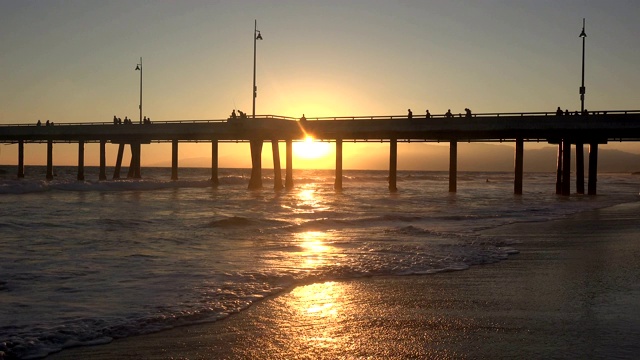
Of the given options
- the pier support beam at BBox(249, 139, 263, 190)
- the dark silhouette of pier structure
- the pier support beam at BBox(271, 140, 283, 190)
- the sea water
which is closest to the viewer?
the sea water

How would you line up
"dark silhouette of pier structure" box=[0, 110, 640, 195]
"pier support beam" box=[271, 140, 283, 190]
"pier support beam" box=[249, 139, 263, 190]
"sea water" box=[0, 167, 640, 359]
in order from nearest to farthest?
1. "sea water" box=[0, 167, 640, 359]
2. "dark silhouette of pier structure" box=[0, 110, 640, 195]
3. "pier support beam" box=[249, 139, 263, 190]
4. "pier support beam" box=[271, 140, 283, 190]

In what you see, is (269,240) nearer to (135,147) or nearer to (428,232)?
(428,232)

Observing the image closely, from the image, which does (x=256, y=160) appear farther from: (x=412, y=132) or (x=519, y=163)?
(x=519, y=163)

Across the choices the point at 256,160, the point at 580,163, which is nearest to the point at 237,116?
the point at 256,160

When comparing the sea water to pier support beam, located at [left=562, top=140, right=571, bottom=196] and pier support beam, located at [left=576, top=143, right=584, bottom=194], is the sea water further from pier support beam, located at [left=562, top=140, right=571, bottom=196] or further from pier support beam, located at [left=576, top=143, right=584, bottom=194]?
pier support beam, located at [left=576, top=143, right=584, bottom=194]

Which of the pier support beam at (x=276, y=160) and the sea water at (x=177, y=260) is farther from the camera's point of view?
the pier support beam at (x=276, y=160)

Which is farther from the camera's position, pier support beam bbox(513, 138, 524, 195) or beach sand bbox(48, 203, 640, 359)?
pier support beam bbox(513, 138, 524, 195)

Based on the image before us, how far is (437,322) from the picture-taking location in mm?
8469

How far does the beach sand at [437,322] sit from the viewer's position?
7.20m

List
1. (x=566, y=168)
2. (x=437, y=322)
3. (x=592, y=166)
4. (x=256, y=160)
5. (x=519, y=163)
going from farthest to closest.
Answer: (x=256, y=160), (x=592, y=166), (x=519, y=163), (x=566, y=168), (x=437, y=322)

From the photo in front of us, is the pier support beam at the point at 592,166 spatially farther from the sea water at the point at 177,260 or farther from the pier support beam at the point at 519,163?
the sea water at the point at 177,260

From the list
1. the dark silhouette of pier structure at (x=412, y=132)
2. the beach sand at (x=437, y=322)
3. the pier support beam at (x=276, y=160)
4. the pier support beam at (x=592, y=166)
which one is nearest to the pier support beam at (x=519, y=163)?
the dark silhouette of pier structure at (x=412, y=132)

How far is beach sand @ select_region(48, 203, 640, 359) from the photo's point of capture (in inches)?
283

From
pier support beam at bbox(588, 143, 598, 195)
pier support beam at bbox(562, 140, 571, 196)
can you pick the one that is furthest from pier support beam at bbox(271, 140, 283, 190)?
pier support beam at bbox(588, 143, 598, 195)
